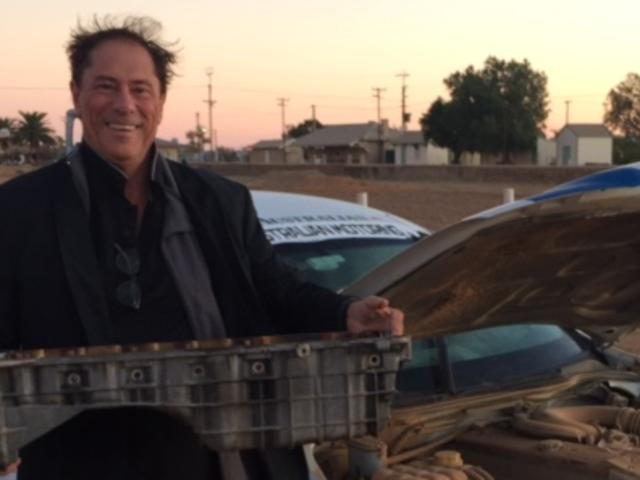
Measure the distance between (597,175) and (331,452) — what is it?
1141 mm

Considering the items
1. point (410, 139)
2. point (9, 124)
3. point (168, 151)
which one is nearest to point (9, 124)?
point (9, 124)

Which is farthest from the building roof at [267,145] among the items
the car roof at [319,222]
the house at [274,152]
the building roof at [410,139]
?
the car roof at [319,222]

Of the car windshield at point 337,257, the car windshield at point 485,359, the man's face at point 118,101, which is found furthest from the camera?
the car windshield at point 337,257

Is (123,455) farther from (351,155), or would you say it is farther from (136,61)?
(351,155)

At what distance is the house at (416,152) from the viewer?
8400 centimetres

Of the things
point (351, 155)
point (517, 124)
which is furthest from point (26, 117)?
point (517, 124)

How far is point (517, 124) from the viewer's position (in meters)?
69.8

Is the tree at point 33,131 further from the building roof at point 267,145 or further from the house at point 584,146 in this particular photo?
the house at point 584,146

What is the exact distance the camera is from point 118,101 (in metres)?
2.29

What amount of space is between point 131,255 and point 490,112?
2704 inches

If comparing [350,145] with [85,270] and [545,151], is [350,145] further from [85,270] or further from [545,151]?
[85,270]

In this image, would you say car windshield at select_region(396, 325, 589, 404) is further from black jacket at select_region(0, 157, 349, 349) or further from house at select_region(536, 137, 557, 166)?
house at select_region(536, 137, 557, 166)

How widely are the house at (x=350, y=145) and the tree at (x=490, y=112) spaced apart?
13.5 meters

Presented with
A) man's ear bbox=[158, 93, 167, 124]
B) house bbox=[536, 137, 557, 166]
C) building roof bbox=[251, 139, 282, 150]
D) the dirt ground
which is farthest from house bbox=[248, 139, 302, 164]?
man's ear bbox=[158, 93, 167, 124]
